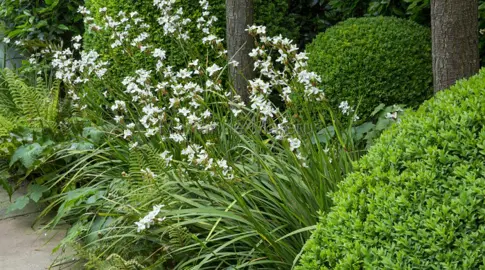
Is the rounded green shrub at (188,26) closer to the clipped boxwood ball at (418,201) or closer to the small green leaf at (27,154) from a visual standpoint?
the small green leaf at (27,154)

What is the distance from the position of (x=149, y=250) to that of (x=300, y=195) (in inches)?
34.9

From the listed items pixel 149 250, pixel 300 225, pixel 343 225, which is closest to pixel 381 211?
pixel 343 225

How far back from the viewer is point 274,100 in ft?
16.5

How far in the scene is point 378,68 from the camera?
14.3 ft

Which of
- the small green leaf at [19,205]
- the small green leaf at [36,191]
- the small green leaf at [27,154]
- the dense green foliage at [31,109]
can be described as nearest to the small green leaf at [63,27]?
the dense green foliage at [31,109]

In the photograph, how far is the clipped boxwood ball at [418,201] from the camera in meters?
1.66

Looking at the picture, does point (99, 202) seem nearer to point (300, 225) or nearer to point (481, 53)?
point (300, 225)

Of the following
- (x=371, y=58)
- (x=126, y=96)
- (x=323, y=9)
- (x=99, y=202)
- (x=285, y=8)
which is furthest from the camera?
(x=323, y=9)

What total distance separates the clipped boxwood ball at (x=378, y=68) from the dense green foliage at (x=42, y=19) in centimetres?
315

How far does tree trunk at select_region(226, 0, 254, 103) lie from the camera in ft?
15.5

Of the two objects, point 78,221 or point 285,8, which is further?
point 285,8

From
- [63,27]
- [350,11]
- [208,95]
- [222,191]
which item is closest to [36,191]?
[208,95]

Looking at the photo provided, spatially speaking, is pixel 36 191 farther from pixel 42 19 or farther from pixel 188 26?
pixel 42 19

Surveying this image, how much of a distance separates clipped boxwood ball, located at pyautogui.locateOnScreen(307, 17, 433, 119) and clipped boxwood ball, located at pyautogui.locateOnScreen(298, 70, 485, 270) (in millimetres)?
2265
